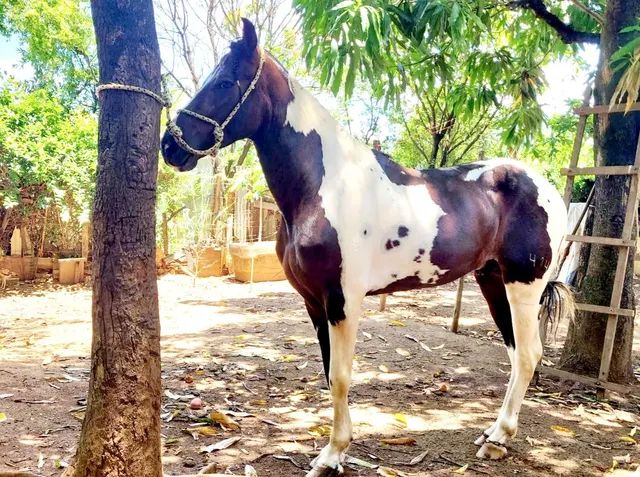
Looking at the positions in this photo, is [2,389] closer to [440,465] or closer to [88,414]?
[88,414]

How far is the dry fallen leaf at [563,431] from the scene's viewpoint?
324 cm

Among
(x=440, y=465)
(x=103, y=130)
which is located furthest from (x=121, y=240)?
(x=440, y=465)

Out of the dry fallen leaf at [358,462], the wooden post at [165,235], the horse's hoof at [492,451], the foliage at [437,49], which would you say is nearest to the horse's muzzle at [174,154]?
the foliage at [437,49]

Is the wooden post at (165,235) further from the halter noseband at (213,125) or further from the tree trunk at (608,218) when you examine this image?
the halter noseband at (213,125)

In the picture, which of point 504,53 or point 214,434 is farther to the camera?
point 504,53

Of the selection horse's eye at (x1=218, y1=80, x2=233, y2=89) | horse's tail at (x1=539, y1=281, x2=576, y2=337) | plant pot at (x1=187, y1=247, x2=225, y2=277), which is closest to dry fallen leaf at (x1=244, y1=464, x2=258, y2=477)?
horse's eye at (x1=218, y1=80, x2=233, y2=89)

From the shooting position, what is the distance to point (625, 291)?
412 centimetres

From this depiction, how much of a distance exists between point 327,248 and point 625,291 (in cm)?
293

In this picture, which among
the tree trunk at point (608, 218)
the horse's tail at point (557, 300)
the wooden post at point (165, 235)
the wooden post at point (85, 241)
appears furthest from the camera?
the wooden post at point (165, 235)

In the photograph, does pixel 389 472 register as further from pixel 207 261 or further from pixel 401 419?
pixel 207 261

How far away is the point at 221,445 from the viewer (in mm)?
2771

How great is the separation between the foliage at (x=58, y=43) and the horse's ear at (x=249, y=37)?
8.16 metres

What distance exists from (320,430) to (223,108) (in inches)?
77.5

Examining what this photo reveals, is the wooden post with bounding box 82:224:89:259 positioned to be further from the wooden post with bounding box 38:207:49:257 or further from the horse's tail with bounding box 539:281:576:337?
the horse's tail with bounding box 539:281:576:337
